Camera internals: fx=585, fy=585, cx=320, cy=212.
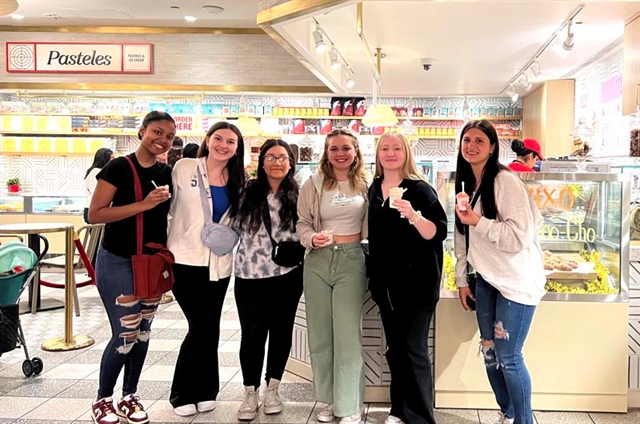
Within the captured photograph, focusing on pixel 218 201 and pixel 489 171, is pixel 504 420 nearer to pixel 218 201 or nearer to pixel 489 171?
pixel 489 171

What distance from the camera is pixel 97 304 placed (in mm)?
6230

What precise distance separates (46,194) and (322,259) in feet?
26.2

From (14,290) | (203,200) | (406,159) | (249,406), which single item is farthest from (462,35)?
(14,290)

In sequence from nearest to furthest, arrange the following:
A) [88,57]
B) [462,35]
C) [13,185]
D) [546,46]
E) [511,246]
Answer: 1. [511,246]
2. [462,35]
3. [546,46]
4. [88,57]
5. [13,185]

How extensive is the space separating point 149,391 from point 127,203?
4.55 ft

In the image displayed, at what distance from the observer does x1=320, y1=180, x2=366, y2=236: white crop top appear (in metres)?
3.07

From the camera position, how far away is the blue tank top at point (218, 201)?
3168 mm

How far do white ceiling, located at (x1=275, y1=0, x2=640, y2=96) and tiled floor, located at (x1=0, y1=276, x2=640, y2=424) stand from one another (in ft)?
7.90

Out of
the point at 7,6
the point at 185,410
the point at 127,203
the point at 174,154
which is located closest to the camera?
the point at 127,203

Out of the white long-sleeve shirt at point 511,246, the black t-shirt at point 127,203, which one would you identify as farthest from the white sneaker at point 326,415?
Result: the black t-shirt at point 127,203

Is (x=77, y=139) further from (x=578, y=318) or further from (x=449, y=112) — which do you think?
(x=578, y=318)

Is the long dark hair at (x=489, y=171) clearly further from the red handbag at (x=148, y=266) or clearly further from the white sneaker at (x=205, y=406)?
the white sneaker at (x=205, y=406)

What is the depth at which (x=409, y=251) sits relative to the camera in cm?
292

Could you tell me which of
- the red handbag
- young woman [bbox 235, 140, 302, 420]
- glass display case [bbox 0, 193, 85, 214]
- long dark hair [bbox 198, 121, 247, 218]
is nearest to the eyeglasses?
young woman [bbox 235, 140, 302, 420]
